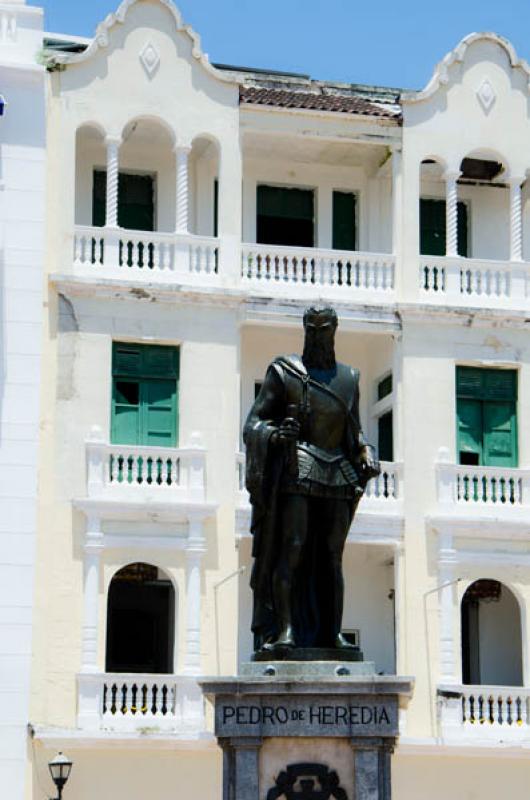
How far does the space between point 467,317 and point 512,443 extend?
2.46 m

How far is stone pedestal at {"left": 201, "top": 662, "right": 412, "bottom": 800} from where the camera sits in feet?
59.5

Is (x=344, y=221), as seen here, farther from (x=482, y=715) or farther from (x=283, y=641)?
(x=283, y=641)

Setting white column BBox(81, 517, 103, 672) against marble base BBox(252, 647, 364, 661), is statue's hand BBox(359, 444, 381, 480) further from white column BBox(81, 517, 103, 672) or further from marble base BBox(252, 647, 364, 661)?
white column BBox(81, 517, 103, 672)

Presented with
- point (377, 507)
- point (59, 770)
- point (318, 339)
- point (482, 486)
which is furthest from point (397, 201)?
point (318, 339)

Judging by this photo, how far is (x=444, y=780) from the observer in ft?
116

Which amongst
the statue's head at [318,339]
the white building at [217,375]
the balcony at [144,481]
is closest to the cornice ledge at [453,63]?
the white building at [217,375]

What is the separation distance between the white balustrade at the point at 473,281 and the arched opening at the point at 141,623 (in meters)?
7.34

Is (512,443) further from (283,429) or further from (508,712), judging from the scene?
(283,429)

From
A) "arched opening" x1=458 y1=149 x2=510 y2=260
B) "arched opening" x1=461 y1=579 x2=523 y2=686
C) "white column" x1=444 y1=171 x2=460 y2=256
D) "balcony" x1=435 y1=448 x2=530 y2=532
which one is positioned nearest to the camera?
"balcony" x1=435 y1=448 x2=530 y2=532

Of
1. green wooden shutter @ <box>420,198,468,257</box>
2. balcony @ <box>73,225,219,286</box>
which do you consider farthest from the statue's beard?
green wooden shutter @ <box>420,198,468,257</box>

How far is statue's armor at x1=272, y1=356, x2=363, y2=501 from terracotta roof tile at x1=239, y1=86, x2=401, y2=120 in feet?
60.5

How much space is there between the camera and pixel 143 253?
36.6 metres

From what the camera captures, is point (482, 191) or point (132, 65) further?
point (482, 191)

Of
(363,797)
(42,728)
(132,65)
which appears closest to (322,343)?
(363,797)
